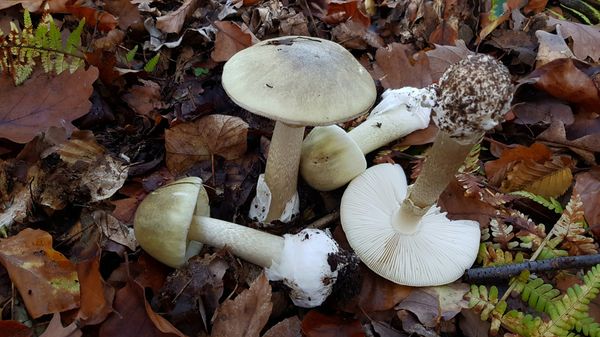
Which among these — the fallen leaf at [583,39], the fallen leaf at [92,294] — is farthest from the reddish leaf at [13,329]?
the fallen leaf at [583,39]

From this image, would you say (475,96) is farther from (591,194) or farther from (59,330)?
(59,330)

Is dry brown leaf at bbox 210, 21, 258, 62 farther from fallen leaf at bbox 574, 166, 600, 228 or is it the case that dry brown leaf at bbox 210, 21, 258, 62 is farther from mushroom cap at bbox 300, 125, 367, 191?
fallen leaf at bbox 574, 166, 600, 228

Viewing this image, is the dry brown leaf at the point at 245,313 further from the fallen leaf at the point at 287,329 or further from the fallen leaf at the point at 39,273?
the fallen leaf at the point at 39,273

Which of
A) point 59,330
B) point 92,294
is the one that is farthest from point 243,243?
point 59,330

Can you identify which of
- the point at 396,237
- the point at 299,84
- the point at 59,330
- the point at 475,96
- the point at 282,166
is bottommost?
the point at 396,237

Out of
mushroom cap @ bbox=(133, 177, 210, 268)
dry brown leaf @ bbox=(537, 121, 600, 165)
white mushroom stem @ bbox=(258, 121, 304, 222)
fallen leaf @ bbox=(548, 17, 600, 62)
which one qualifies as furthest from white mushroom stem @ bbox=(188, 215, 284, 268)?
fallen leaf @ bbox=(548, 17, 600, 62)
